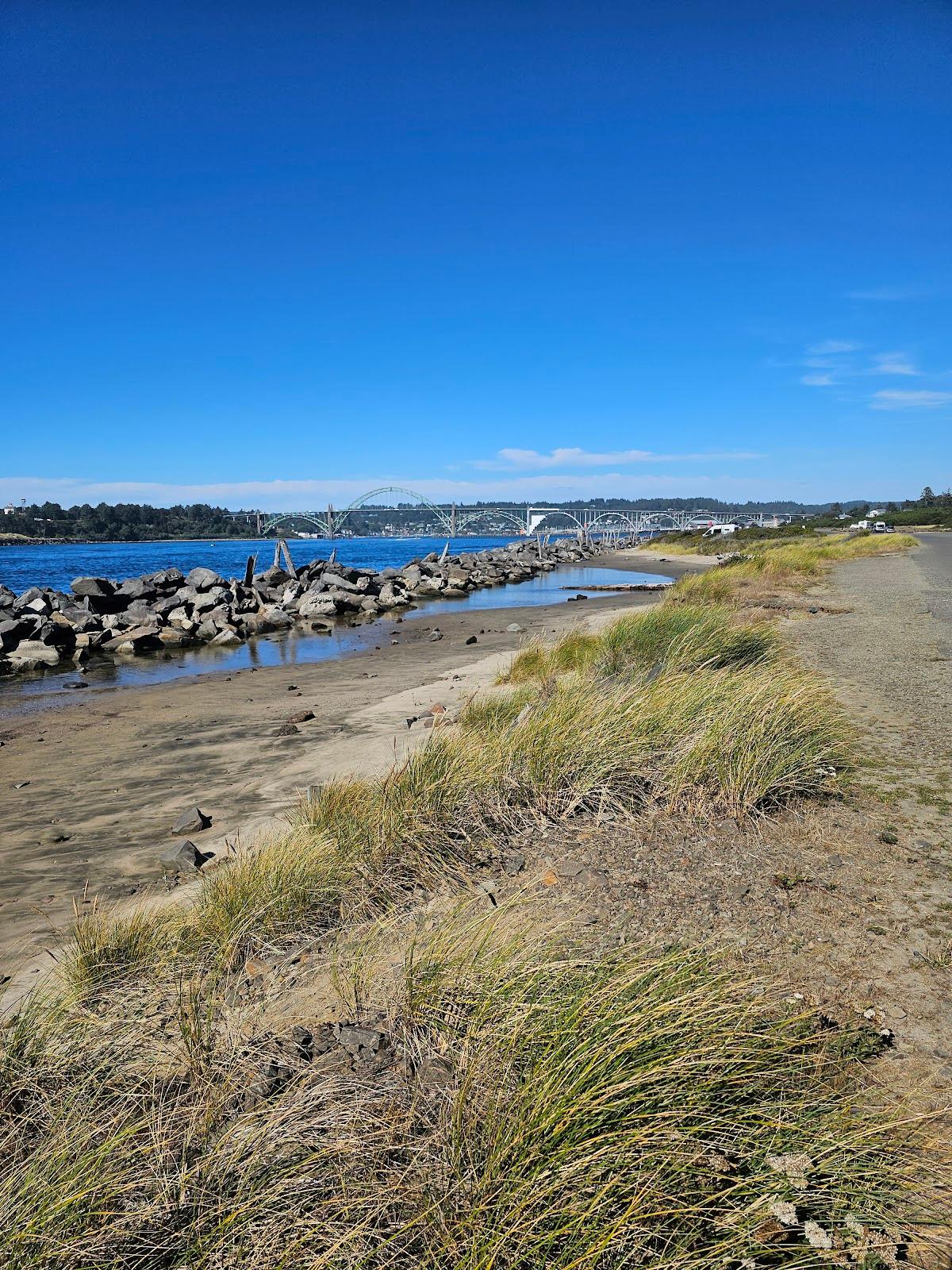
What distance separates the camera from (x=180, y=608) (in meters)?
23.7

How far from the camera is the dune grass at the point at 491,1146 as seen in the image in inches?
73.2

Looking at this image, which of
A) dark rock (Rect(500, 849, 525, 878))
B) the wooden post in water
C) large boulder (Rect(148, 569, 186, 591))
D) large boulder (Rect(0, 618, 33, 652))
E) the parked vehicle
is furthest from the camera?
the parked vehicle

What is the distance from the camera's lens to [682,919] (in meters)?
3.71

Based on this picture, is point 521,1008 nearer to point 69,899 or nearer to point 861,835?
point 861,835

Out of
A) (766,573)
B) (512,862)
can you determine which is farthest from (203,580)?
(512,862)

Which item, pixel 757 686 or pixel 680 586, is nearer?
pixel 757 686

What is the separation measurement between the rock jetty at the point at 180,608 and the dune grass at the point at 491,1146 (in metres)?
17.2

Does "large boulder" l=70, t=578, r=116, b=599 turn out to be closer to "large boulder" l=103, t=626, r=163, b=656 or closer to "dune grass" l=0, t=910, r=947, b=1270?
"large boulder" l=103, t=626, r=163, b=656

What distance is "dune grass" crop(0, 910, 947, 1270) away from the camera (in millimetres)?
1858

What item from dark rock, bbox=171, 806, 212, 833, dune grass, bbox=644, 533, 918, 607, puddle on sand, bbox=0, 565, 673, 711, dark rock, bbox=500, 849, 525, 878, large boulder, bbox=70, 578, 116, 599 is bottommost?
puddle on sand, bbox=0, 565, 673, 711

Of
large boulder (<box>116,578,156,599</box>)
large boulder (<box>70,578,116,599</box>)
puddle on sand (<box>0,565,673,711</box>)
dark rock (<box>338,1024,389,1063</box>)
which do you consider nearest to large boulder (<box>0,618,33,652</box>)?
puddle on sand (<box>0,565,673,711</box>)

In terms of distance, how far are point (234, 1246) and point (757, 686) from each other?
19.0 feet

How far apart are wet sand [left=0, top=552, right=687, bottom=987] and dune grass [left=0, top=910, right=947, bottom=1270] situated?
2.25 m

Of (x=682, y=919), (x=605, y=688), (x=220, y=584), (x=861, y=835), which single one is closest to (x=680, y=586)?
(x=605, y=688)
